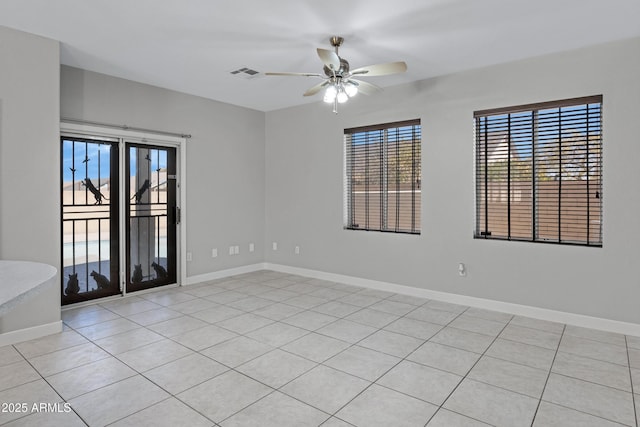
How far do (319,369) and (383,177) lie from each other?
296cm

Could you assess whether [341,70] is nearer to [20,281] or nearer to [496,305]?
[20,281]

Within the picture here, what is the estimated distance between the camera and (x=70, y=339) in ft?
10.8

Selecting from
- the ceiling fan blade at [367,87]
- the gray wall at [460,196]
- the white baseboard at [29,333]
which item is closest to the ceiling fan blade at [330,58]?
the ceiling fan blade at [367,87]

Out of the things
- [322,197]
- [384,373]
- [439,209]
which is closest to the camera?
[384,373]

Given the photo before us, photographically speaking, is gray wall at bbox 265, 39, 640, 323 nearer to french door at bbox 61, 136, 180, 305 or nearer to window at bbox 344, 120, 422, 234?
window at bbox 344, 120, 422, 234

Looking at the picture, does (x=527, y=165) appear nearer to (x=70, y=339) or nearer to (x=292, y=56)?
(x=292, y=56)

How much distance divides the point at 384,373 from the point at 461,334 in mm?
1117

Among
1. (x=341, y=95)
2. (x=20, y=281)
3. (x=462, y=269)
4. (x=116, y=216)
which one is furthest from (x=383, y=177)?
(x=20, y=281)

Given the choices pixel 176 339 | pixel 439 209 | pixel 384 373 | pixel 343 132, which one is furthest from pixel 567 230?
pixel 176 339

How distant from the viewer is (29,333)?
10.9ft

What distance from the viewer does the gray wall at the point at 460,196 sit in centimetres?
345

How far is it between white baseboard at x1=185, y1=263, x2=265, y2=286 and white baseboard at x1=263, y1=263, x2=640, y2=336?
95 centimetres

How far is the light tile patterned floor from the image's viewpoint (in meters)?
2.18

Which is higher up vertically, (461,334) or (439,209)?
(439,209)
